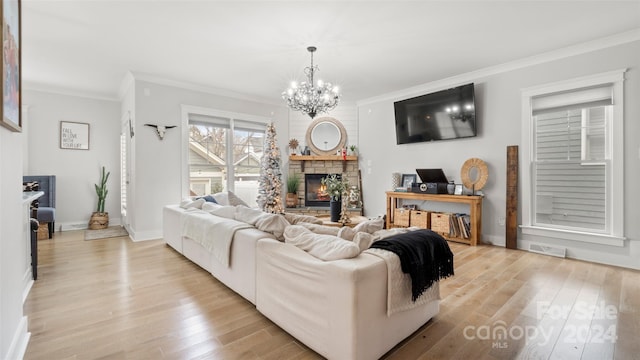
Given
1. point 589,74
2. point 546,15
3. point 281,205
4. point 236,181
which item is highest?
point 546,15

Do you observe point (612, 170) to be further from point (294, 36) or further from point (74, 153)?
point (74, 153)

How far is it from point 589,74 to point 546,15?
1.30 m

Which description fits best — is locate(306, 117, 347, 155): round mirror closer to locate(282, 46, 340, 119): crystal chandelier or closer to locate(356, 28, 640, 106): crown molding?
locate(356, 28, 640, 106): crown molding

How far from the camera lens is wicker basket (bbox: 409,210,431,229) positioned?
4918mm

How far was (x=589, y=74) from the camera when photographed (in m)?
3.63

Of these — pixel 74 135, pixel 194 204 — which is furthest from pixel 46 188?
pixel 194 204

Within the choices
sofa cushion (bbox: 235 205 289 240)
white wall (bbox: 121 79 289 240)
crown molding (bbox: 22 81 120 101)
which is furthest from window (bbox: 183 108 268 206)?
sofa cushion (bbox: 235 205 289 240)

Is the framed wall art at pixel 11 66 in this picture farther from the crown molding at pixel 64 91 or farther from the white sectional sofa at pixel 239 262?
the crown molding at pixel 64 91

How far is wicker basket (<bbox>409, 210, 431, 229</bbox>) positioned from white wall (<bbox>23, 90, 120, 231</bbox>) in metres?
6.09

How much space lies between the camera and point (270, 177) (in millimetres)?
5953

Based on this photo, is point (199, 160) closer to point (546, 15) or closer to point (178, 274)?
point (178, 274)

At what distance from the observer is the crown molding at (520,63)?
11.3ft

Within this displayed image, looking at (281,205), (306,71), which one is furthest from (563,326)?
(281,205)

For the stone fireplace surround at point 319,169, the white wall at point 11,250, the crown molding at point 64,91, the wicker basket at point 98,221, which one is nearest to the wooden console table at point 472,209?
the stone fireplace surround at point 319,169
